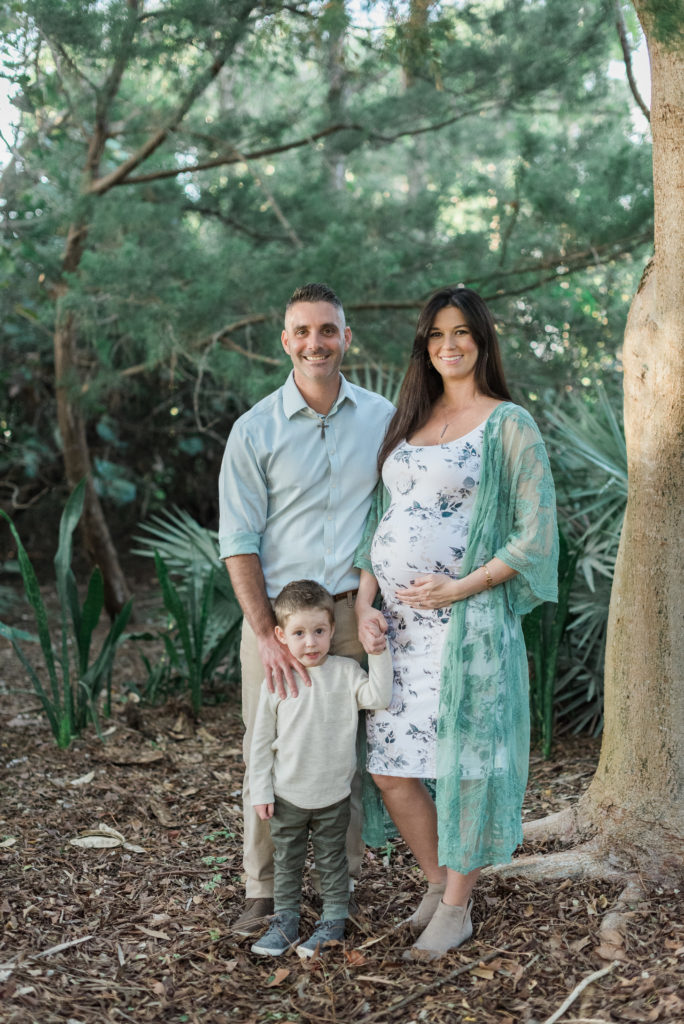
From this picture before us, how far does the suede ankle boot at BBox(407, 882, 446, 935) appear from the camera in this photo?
2707 mm

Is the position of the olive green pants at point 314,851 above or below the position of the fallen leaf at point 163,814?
above

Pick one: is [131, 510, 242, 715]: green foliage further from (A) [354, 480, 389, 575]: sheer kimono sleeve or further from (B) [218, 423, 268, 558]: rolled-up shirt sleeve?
(A) [354, 480, 389, 575]: sheer kimono sleeve

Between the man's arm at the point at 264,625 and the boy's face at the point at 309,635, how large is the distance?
0.16 feet

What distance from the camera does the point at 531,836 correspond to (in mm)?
3146

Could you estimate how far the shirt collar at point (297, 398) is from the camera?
9.16ft

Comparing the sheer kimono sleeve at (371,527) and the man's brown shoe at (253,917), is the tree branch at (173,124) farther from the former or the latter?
the man's brown shoe at (253,917)

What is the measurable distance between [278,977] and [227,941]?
247 millimetres

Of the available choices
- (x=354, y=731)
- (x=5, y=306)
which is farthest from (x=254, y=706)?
(x=5, y=306)

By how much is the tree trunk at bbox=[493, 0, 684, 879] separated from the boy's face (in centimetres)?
97

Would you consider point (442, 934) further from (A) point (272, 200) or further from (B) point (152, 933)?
(A) point (272, 200)

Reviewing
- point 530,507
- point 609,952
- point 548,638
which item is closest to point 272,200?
point 548,638

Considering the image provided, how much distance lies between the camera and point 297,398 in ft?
9.18

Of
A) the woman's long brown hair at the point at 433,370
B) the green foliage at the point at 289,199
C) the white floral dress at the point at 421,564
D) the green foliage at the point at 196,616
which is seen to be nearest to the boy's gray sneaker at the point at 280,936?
the white floral dress at the point at 421,564

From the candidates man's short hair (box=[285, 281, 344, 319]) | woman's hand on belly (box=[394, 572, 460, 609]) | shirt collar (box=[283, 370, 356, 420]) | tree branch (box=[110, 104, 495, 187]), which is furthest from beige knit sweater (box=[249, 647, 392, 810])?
tree branch (box=[110, 104, 495, 187])
